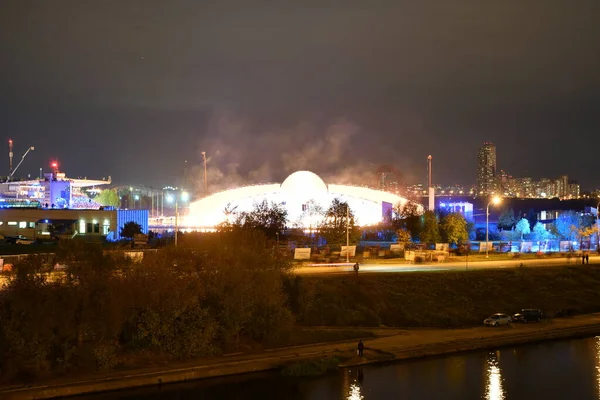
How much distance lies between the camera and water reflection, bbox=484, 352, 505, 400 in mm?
20219

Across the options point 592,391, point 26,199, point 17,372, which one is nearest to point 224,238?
point 17,372

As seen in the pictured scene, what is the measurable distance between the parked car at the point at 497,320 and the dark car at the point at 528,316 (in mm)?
826

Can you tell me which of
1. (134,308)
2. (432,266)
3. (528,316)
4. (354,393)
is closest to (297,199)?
(432,266)

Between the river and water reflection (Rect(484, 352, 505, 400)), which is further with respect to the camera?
water reflection (Rect(484, 352, 505, 400))

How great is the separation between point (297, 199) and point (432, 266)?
35709 mm

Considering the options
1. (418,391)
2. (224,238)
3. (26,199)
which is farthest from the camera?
(26,199)

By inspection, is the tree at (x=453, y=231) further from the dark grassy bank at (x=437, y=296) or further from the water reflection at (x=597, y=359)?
the water reflection at (x=597, y=359)

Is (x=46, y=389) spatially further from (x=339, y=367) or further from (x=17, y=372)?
(x=339, y=367)

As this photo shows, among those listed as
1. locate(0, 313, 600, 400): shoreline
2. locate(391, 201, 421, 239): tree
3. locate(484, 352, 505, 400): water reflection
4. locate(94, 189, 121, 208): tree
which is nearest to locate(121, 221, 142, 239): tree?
locate(391, 201, 421, 239): tree

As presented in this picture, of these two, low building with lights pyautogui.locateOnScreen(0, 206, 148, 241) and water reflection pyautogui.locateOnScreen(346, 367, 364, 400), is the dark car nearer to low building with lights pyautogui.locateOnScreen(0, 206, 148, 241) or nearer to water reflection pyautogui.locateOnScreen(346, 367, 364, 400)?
water reflection pyautogui.locateOnScreen(346, 367, 364, 400)

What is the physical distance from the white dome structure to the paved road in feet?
97.4

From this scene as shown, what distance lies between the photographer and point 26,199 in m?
73.4

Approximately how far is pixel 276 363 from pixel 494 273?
16917 mm

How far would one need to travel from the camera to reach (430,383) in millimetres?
21156
